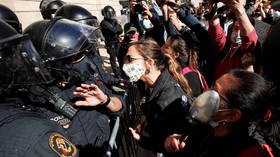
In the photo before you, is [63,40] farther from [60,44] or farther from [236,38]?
[236,38]

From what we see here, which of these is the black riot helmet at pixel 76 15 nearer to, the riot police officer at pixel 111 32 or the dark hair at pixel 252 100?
the riot police officer at pixel 111 32

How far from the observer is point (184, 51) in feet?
8.22

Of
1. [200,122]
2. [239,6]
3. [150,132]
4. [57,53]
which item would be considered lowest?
[150,132]

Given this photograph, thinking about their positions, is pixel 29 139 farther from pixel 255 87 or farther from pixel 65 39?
pixel 255 87

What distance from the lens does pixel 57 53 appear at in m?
1.75

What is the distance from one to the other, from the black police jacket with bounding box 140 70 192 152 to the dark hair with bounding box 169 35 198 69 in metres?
0.70

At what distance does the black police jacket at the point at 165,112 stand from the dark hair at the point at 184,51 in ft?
2.30

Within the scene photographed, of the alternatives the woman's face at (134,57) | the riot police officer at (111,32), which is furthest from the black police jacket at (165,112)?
the riot police officer at (111,32)

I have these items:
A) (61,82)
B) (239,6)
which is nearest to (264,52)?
(239,6)

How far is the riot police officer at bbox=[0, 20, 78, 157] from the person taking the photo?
868 millimetres

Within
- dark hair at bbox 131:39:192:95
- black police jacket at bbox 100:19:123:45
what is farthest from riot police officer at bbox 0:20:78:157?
black police jacket at bbox 100:19:123:45

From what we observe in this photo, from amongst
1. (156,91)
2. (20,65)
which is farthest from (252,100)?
(20,65)

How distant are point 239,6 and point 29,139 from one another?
1.85 metres

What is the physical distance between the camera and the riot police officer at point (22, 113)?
2.85 ft
